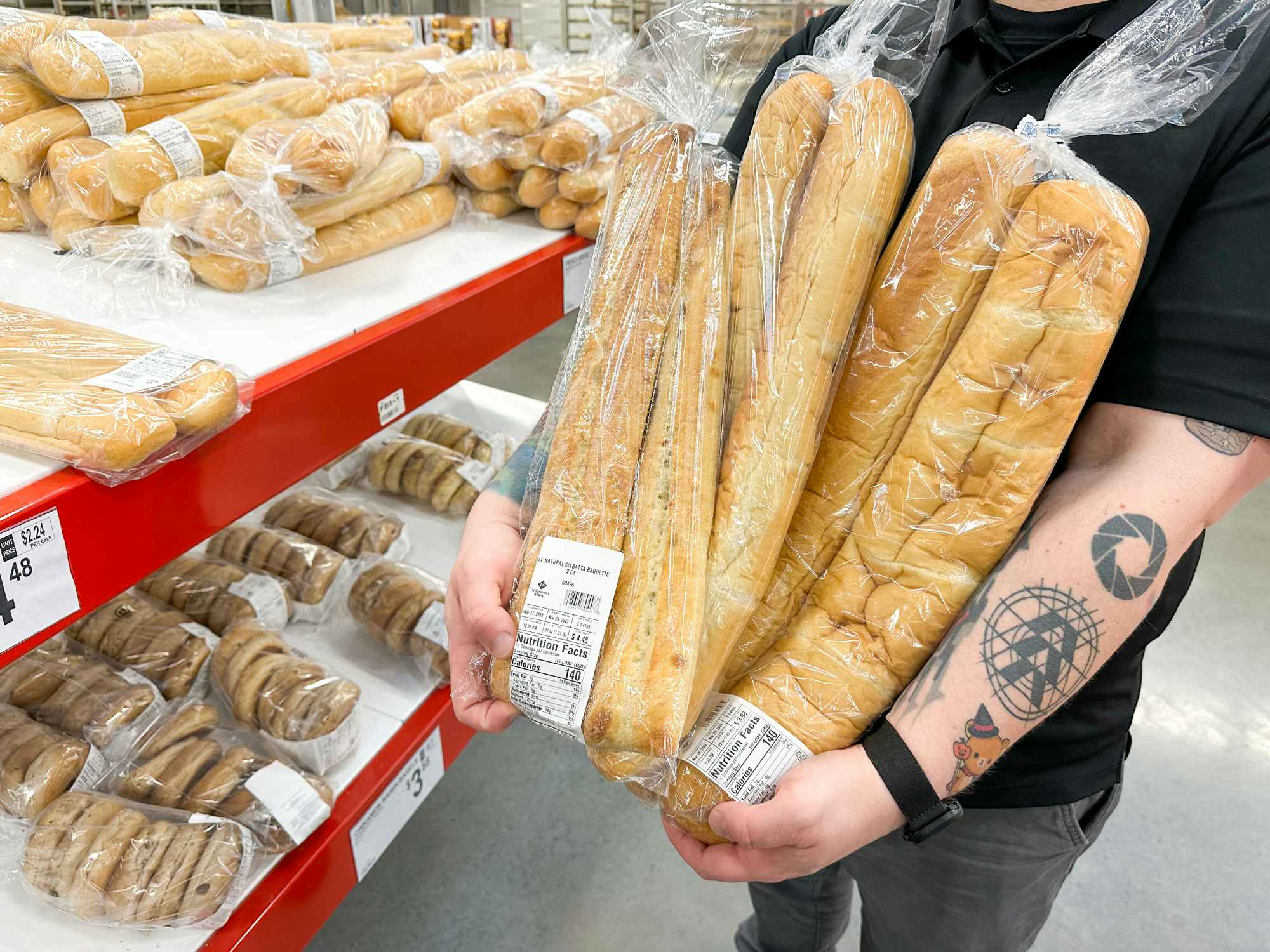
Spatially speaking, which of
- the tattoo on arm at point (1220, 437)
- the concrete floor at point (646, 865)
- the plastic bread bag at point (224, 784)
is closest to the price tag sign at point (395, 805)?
the plastic bread bag at point (224, 784)

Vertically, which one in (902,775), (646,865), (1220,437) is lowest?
(646,865)

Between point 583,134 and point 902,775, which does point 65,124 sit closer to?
point 583,134

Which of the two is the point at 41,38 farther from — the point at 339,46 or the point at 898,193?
the point at 898,193

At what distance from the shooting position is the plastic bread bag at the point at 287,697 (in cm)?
112

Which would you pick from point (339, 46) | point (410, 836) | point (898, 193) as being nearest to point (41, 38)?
point (339, 46)

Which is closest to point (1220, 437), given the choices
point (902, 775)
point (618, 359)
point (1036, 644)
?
point (1036, 644)

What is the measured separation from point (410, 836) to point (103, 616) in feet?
2.73

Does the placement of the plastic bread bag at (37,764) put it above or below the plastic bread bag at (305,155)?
below

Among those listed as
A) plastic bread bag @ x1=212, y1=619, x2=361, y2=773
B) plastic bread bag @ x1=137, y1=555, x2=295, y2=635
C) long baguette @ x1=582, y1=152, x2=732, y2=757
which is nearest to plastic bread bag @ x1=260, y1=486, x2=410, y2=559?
plastic bread bag @ x1=137, y1=555, x2=295, y2=635

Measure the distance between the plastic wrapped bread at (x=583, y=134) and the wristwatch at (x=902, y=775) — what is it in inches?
45.5

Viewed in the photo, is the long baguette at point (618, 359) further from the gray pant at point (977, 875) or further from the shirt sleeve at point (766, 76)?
the gray pant at point (977, 875)

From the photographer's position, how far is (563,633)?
0.53 m

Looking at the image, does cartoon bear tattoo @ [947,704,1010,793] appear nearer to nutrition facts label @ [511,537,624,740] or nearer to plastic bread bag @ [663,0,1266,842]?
plastic bread bag @ [663,0,1266,842]

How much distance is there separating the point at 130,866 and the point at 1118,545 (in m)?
1.05
